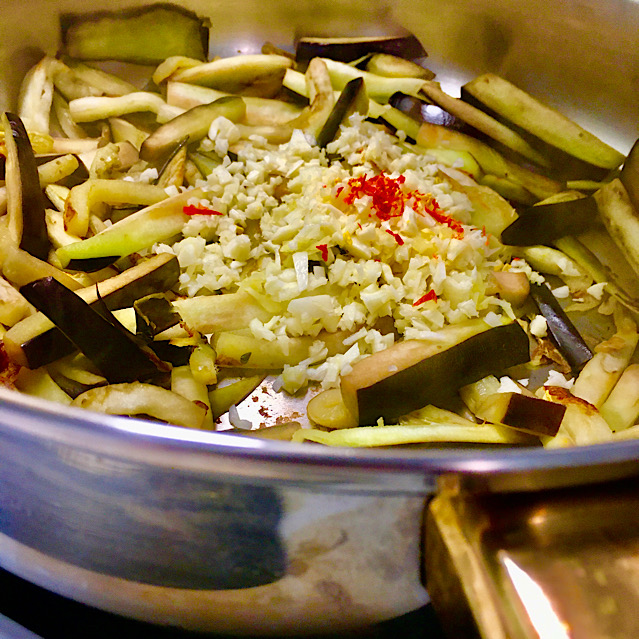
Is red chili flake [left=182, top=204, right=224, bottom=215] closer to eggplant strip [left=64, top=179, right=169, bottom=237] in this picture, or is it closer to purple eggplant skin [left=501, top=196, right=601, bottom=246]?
eggplant strip [left=64, top=179, right=169, bottom=237]

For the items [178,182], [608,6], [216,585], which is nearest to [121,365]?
[216,585]

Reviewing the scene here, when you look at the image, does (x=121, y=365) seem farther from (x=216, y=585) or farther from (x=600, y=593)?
(x=600, y=593)

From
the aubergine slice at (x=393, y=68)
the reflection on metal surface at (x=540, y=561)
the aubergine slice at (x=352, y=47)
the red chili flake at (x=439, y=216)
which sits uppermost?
the aubergine slice at (x=352, y=47)

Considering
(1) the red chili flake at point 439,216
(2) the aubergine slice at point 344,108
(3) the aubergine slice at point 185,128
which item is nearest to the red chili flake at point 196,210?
(3) the aubergine slice at point 185,128

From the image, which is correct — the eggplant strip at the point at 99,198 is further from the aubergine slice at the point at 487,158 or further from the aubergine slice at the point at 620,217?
the aubergine slice at the point at 620,217

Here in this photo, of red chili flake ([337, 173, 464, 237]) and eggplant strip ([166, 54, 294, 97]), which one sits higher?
eggplant strip ([166, 54, 294, 97])

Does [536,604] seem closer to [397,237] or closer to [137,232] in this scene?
[397,237]

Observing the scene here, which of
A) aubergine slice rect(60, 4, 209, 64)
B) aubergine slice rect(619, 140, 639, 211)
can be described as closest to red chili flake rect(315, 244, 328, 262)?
aubergine slice rect(619, 140, 639, 211)
